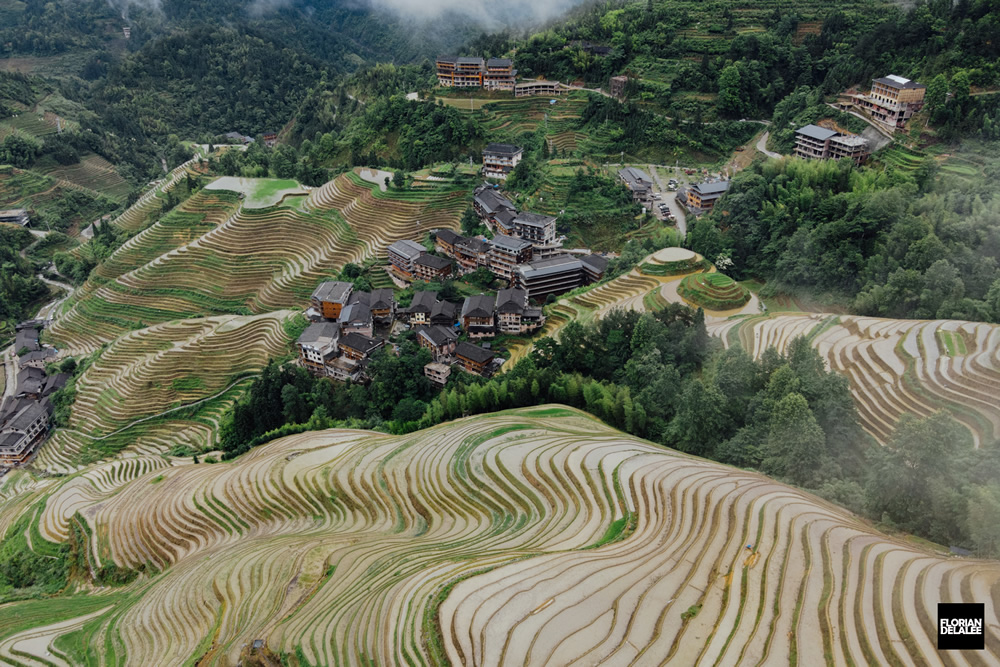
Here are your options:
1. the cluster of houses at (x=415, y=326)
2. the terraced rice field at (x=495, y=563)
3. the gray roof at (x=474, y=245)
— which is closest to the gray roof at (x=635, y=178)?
the gray roof at (x=474, y=245)

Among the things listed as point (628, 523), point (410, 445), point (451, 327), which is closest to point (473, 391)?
point (410, 445)

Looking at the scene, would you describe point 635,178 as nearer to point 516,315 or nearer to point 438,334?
point 516,315

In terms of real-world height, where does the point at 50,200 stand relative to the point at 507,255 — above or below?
below

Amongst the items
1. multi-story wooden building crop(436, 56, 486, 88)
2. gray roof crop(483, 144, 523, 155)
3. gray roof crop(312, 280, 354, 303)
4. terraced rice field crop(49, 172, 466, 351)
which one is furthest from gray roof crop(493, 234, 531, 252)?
multi-story wooden building crop(436, 56, 486, 88)

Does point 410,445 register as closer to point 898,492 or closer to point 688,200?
point 898,492

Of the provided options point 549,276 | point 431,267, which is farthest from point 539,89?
point 549,276

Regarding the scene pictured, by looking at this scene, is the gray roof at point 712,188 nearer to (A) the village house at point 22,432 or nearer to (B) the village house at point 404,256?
(B) the village house at point 404,256
